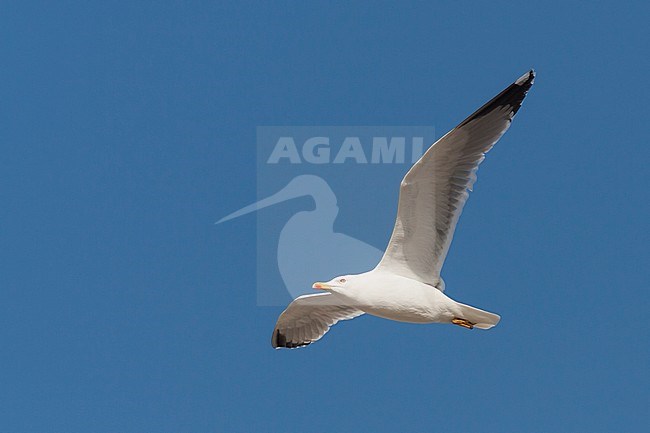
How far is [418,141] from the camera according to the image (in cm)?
1243

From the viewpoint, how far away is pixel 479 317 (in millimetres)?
11281

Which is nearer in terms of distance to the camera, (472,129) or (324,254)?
(472,129)

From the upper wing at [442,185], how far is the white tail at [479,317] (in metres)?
0.58

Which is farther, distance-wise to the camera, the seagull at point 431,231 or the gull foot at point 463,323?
the gull foot at point 463,323

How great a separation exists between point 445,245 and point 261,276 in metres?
2.23

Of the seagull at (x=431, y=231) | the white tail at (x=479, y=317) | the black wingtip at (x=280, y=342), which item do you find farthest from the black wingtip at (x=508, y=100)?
the black wingtip at (x=280, y=342)

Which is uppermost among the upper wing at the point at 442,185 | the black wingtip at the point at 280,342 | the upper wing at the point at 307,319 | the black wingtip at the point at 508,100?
the black wingtip at the point at 508,100

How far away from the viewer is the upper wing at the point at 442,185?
11.0m

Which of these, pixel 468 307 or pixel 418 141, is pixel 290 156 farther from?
pixel 468 307

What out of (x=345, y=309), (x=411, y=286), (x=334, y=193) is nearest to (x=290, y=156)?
(x=334, y=193)

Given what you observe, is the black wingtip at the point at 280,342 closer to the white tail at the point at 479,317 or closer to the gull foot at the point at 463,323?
the gull foot at the point at 463,323

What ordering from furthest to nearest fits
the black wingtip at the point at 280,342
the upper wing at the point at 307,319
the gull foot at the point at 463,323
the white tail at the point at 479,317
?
the black wingtip at the point at 280,342 < the upper wing at the point at 307,319 < the gull foot at the point at 463,323 < the white tail at the point at 479,317

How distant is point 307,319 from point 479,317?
2621 mm

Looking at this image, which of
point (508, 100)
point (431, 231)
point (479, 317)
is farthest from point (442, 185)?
point (479, 317)
